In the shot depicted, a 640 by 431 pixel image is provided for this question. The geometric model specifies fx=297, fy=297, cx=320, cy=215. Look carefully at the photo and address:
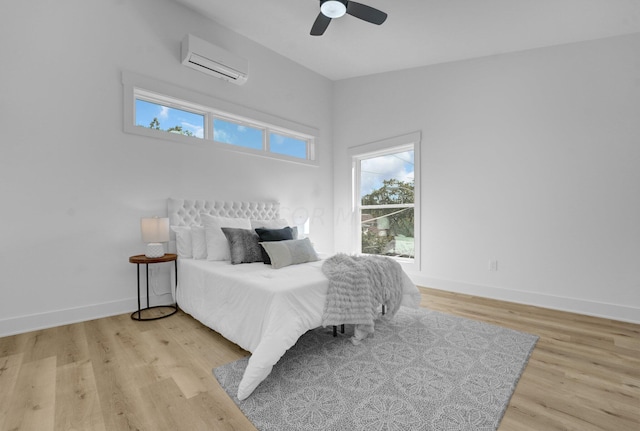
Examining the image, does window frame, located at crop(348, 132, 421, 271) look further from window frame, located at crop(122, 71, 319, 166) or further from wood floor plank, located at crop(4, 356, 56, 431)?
wood floor plank, located at crop(4, 356, 56, 431)

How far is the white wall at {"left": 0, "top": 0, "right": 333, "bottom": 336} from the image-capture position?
101 inches

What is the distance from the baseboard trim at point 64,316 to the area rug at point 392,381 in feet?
5.97

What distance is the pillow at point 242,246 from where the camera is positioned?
113 inches

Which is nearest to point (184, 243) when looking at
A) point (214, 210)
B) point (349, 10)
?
point (214, 210)

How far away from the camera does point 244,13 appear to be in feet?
11.6

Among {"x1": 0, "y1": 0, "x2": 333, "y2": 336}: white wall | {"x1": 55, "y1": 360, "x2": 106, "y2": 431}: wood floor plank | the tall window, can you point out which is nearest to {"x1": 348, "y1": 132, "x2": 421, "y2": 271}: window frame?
the tall window

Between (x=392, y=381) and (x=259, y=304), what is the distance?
3.12 feet

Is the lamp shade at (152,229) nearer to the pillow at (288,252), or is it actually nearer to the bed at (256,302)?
the bed at (256,302)

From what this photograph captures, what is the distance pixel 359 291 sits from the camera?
2301 millimetres

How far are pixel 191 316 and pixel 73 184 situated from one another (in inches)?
66.2

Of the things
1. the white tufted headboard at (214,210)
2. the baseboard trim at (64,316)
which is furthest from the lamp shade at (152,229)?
the baseboard trim at (64,316)

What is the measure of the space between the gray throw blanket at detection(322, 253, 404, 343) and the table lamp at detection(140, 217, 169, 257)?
1.69 metres

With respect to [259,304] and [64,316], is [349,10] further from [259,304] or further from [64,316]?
[64,316]

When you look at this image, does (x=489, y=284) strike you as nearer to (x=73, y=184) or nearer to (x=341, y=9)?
(x=341, y=9)
